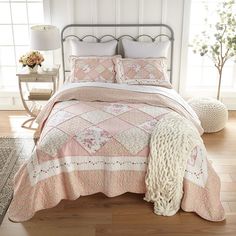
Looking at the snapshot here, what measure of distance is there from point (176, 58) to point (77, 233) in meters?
2.85

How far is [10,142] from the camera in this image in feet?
14.5

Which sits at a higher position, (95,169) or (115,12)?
(115,12)

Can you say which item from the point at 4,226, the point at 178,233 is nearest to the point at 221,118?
the point at 178,233

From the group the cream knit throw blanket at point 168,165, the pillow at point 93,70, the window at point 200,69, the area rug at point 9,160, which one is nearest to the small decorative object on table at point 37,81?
the pillow at point 93,70

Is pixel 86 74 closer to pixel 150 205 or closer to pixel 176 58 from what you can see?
pixel 176 58

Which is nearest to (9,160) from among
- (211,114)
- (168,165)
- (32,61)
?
(32,61)

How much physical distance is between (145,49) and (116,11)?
0.61 metres

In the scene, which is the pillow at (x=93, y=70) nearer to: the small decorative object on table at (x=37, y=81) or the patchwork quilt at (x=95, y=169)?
the small decorative object on table at (x=37, y=81)

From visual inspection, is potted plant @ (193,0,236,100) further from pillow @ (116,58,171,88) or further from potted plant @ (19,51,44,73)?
potted plant @ (19,51,44,73)

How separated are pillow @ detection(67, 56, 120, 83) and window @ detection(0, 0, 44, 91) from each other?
38.5 inches

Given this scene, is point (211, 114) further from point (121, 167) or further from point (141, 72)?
point (121, 167)

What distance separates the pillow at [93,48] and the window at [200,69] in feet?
3.24

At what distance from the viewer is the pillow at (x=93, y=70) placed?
4.36 metres

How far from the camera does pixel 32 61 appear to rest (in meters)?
4.59
